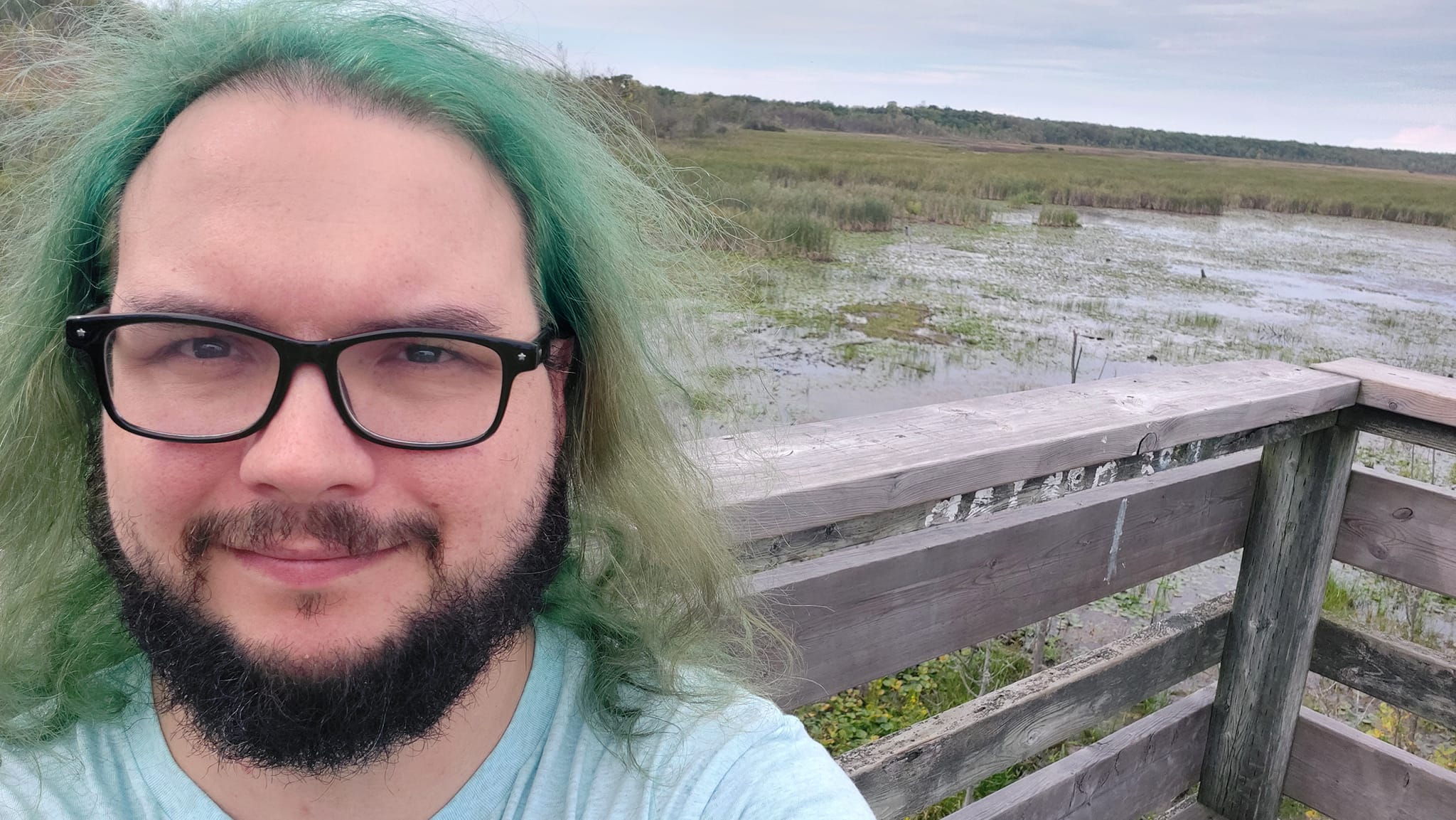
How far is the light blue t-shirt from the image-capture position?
919mm

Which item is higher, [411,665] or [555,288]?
[555,288]

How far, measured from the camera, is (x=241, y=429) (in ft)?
2.77

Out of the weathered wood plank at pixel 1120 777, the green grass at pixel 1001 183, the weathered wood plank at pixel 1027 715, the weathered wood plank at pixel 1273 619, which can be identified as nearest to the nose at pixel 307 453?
the weathered wood plank at pixel 1027 715

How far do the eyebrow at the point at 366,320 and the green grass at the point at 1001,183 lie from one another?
12993 millimetres

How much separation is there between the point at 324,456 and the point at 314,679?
210 millimetres

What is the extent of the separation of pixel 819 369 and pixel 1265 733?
6.14 m

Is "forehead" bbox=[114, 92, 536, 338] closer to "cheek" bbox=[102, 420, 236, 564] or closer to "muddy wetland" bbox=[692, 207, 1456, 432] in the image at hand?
"cheek" bbox=[102, 420, 236, 564]

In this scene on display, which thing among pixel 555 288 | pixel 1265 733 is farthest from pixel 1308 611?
pixel 555 288

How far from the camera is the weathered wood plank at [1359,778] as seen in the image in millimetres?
2225

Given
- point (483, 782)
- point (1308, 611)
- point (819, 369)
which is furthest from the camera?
point (819, 369)

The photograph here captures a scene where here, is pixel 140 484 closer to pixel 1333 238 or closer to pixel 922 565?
pixel 922 565

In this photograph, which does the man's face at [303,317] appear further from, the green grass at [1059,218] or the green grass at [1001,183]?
the green grass at [1059,218]

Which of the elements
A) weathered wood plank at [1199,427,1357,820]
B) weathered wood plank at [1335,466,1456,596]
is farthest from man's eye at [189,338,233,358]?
weathered wood plank at [1335,466,1456,596]

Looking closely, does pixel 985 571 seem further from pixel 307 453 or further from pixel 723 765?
pixel 307 453
